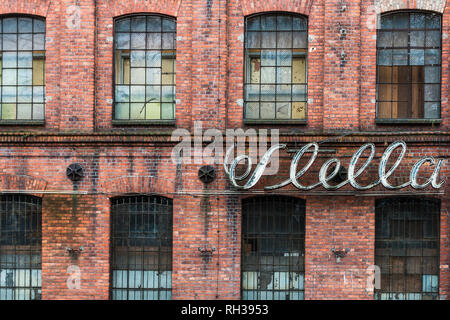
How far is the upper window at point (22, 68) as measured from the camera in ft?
37.7

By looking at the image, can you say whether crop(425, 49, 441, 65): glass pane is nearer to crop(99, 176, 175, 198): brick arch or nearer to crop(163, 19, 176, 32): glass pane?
crop(163, 19, 176, 32): glass pane

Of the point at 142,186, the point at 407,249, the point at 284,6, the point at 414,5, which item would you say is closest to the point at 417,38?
the point at 414,5

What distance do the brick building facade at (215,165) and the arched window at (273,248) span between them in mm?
51

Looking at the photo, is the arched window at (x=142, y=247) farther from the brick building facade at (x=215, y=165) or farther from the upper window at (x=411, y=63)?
the upper window at (x=411, y=63)

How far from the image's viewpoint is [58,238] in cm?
1113

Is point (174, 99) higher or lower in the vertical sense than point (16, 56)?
lower

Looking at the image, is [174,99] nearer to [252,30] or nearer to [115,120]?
[115,120]

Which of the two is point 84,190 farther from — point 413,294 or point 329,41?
point 413,294

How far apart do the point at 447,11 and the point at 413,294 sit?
6.38m

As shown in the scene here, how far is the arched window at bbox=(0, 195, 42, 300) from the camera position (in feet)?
37.2

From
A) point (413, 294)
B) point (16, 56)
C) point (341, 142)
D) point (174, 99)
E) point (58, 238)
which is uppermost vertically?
point (16, 56)

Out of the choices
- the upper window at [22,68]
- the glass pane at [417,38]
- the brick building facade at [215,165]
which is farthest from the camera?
the upper window at [22,68]

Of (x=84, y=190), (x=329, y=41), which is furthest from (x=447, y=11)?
(x=84, y=190)

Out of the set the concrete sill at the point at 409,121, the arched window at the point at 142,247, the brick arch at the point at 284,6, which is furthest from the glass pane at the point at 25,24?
the concrete sill at the point at 409,121
